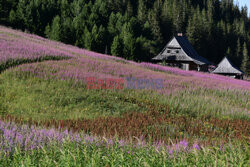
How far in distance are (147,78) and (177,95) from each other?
2881 mm

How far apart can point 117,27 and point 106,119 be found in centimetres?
5576

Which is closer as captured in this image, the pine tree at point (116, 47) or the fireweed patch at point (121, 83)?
the fireweed patch at point (121, 83)

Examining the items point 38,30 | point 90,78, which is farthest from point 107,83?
point 38,30

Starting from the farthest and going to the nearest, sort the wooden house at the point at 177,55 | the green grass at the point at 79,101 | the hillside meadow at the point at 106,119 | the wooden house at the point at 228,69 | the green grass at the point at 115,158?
1. the wooden house at the point at 177,55
2. the wooden house at the point at 228,69
3. the green grass at the point at 79,101
4. the hillside meadow at the point at 106,119
5. the green grass at the point at 115,158

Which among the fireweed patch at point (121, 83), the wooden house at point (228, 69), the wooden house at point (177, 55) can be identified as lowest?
the fireweed patch at point (121, 83)

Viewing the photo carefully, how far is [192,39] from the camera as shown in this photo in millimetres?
79500

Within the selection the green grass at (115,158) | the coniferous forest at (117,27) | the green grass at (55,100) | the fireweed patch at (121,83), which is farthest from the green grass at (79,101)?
the coniferous forest at (117,27)

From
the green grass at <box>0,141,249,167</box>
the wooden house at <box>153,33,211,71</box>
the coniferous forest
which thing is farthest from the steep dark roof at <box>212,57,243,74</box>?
the green grass at <box>0,141,249,167</box>

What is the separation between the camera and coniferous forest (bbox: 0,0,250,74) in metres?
48.4

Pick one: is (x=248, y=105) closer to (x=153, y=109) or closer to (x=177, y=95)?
(x=177, y=95)

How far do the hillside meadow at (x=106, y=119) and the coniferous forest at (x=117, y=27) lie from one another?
3482 cm

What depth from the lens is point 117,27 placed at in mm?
61406

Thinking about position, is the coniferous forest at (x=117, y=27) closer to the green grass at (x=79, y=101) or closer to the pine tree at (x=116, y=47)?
the pine tree at (x=116, y=47)

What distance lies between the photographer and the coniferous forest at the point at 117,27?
48.4 meters
